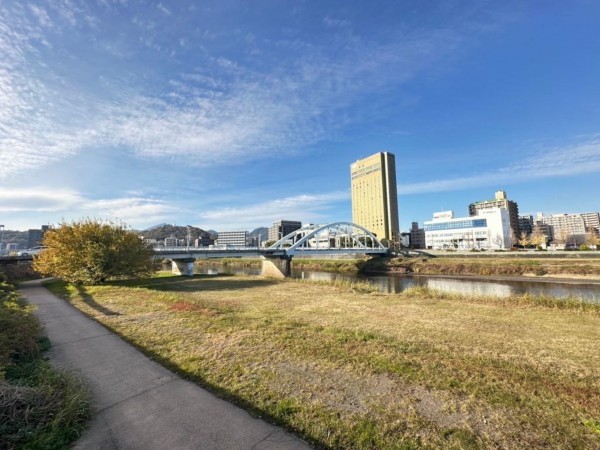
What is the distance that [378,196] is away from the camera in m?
158

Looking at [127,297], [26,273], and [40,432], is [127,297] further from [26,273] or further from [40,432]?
[26,273]

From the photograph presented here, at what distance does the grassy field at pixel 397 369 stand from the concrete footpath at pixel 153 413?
1.11 ft

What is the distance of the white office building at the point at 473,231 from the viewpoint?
10288 centimetres

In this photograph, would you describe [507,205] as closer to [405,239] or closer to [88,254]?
[405,239]

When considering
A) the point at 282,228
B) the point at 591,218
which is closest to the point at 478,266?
the point at 282,228

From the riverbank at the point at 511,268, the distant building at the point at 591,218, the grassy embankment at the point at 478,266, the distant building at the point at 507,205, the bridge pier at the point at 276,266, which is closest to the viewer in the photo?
the riverbank at the point at 511,268

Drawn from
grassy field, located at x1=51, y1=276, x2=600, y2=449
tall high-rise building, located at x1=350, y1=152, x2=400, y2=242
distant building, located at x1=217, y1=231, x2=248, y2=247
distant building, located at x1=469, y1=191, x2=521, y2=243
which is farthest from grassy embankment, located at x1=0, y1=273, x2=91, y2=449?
distant building, located at x1=469, y1=191, x2=521, y2=243

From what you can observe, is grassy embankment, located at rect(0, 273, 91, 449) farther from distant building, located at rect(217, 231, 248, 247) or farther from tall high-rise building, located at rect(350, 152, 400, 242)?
distant building, located at rect(217, 231, 248, 247)

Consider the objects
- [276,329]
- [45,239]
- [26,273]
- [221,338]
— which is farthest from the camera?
[26,273]

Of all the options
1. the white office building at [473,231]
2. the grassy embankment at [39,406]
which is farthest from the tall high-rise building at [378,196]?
the grassy embankment at [39,406]

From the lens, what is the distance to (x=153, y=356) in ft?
23.5

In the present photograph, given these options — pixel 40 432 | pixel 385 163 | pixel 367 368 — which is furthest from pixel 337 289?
pixel 385 163

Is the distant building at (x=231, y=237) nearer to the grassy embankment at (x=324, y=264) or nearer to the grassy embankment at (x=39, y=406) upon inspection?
the grassy embankment at (x=324, y=264)

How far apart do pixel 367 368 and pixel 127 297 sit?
49.8 feet
